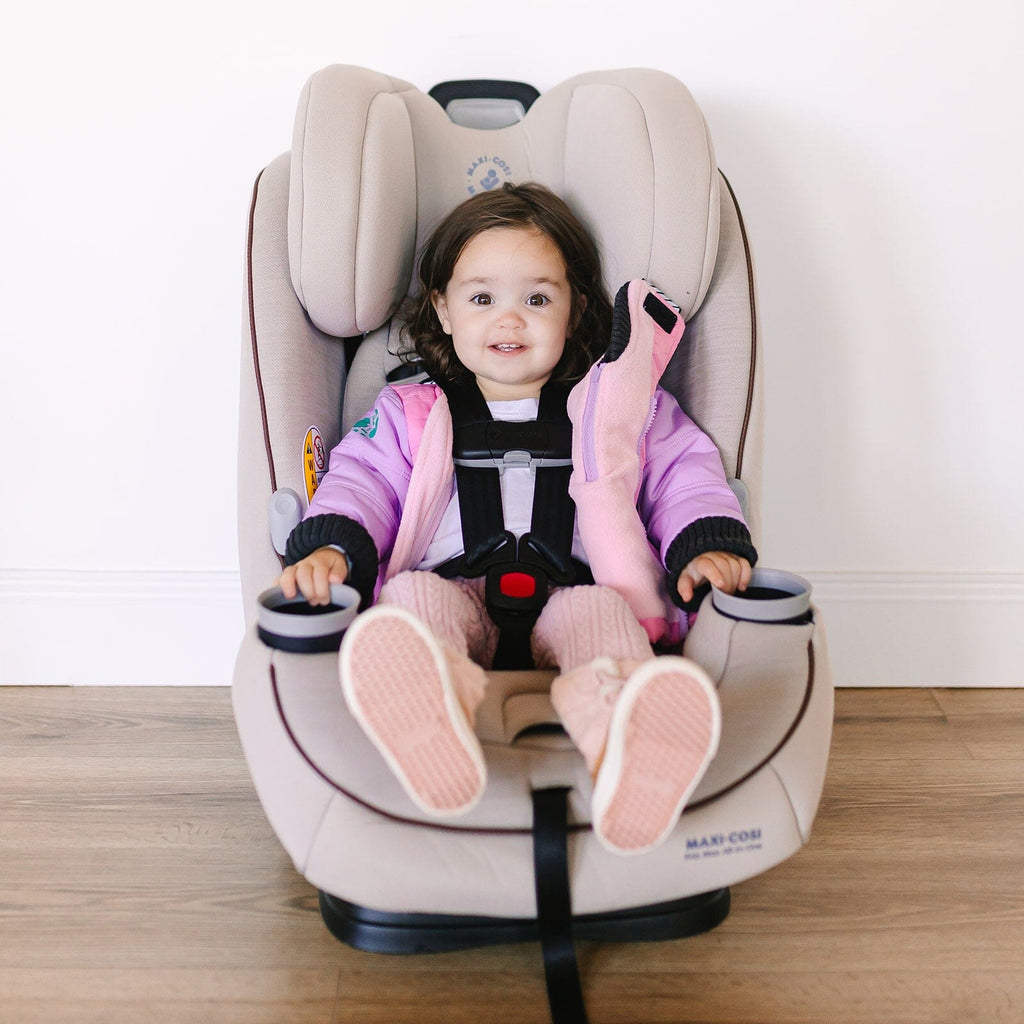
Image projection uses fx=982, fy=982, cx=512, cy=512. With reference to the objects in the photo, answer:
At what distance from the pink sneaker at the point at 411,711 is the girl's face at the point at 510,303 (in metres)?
0.54

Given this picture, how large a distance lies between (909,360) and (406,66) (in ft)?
3.10

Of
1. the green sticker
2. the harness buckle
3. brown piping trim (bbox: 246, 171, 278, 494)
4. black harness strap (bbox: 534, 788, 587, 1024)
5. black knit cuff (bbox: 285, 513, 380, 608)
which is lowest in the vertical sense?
black harness strap (bbox: 534, 788, 587, 1024)

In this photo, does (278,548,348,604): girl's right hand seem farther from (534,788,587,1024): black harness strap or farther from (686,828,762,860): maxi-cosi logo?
(686,828,762,860): maxi-cosi logo

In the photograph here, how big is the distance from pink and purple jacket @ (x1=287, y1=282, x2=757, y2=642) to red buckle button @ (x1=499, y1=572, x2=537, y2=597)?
0.08 meters

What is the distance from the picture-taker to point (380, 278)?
1.29 m

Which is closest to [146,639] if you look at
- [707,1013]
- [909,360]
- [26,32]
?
[26,32]

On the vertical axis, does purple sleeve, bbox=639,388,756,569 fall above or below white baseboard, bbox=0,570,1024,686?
above

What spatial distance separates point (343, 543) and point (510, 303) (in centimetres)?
40

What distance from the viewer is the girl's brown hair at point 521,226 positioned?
4.35 ft

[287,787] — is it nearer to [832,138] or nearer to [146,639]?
[146,639]

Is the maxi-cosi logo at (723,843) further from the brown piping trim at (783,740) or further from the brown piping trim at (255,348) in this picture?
the brown piping trim at (255,348)

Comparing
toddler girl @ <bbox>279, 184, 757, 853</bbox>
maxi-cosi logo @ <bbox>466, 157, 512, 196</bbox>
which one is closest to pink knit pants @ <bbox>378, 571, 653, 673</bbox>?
toddler girl @ <bbox>279, 184, 757, 853</bbox>

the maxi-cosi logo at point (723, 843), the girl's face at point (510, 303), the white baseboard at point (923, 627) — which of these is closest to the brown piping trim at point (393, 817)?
the maxi-cosi logo at point (723, 843)

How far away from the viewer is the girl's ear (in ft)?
4.53
